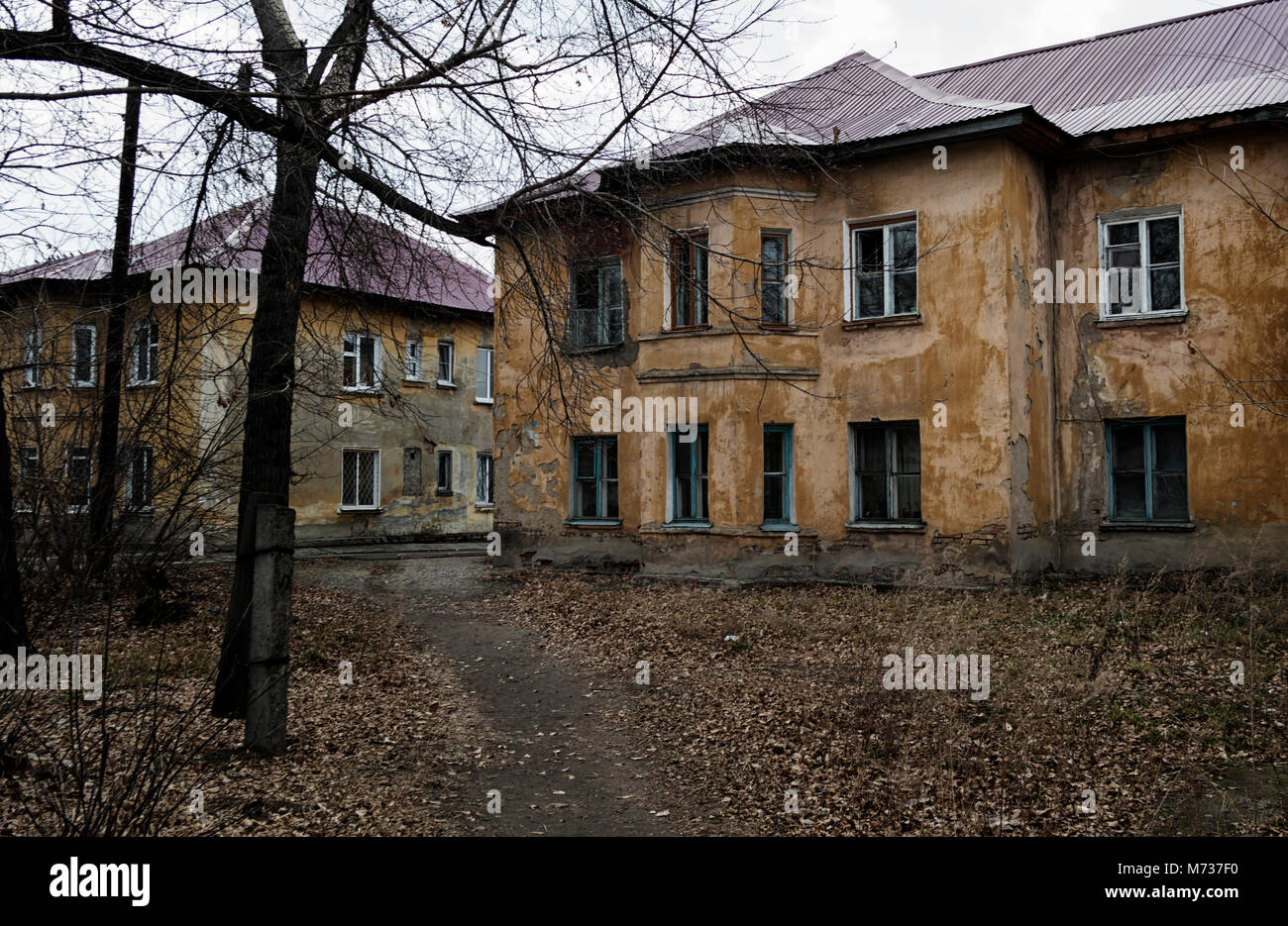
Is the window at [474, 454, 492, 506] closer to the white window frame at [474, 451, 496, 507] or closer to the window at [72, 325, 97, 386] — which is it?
the white window frame at [474, 451, 496, 507]

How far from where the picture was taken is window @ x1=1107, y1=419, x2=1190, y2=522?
1438 cm

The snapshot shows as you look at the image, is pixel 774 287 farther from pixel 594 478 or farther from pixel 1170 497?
pixel 1170 497

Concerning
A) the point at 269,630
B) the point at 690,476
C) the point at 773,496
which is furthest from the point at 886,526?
the point at 269,630

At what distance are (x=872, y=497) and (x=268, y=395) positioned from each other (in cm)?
1043

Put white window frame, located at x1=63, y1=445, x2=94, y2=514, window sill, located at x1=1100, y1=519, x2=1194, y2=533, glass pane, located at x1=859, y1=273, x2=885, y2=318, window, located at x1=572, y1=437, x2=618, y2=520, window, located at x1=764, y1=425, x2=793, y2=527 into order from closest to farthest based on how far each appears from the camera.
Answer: white window frame, located at x1=63, y1=445, x2=94, y2=514
window sill, located at x1=1100, y1=519, x2=1194, y2=533
glass pane, located at x1=859, y1=273, x2=885, y2=318
window, located at x1=764, y1=425, x2=793, y2=527
window, located at x1=572, y1=437, x2=618, y2=520

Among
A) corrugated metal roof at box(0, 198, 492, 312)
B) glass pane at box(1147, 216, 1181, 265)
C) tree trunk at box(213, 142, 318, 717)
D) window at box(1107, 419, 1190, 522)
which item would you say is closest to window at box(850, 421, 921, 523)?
window at box(1107, 419, 1190, 522)

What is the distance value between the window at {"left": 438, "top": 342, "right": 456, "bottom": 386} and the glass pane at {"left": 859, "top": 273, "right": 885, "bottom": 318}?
15.4 m

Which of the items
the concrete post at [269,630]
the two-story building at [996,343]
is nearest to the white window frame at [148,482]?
the concrete post at [269,630]

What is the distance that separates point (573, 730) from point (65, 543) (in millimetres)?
4430

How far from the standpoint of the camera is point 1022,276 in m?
14.5

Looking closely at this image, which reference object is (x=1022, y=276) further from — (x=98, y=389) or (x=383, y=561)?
(x=383, y=561)

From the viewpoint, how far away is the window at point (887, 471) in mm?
15094

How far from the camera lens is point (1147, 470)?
1459 centimetres

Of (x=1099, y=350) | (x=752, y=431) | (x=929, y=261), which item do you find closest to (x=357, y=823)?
(x=752, y=431)
